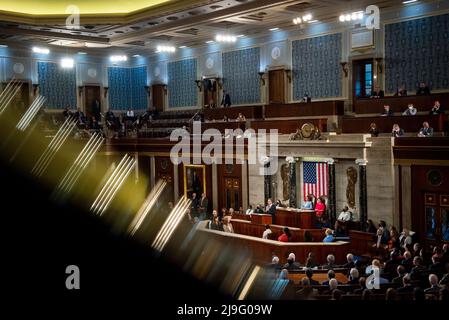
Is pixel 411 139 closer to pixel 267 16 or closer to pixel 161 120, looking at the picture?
pixel 267 16

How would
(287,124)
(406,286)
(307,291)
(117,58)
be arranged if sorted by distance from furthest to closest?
(117,58), (287,124), (406,286), (307,291)

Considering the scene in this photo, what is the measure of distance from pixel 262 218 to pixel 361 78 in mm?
7145

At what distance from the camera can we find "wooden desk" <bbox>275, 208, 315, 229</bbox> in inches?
573

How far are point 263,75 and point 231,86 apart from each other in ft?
6.77

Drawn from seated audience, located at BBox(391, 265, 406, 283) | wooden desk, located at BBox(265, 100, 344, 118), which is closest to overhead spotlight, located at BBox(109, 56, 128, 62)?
wooden desk, located at BBox(265, 100, 344, 118)

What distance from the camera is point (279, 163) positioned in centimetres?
1730

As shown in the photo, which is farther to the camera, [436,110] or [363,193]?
[363,193]

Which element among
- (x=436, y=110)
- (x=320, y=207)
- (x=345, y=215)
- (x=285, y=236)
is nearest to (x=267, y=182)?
(x=320, y=207)

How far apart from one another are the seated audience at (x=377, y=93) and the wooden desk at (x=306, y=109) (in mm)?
1082

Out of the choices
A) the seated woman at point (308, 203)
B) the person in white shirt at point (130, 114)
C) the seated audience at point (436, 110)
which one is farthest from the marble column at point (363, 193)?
the person in white shirt at point (130, 114)

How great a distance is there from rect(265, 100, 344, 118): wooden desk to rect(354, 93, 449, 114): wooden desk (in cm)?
78

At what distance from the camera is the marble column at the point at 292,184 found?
54.6 feet

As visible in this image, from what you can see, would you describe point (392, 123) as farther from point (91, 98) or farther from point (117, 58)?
point (91, 98)

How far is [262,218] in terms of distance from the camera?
1489 cm
